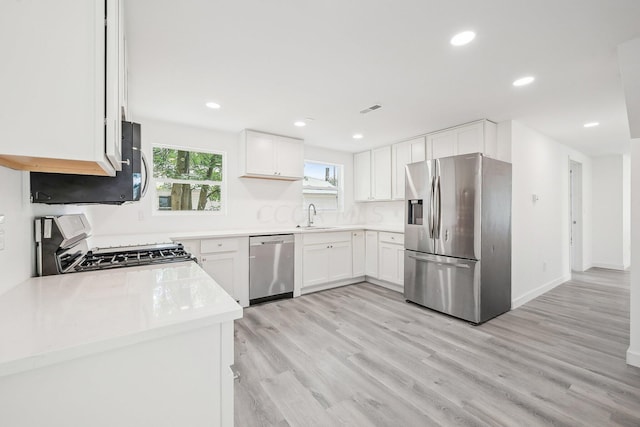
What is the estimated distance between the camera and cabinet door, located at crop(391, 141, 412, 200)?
420 centimetres

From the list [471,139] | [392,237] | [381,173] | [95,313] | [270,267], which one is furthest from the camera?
[381,173]

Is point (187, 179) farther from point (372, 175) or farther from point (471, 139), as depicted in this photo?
point (471, 139)

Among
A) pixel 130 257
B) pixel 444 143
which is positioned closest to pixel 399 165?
pixel 444 143

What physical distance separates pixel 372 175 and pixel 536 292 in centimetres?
297

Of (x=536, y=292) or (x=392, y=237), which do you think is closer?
(x=536, y=292)

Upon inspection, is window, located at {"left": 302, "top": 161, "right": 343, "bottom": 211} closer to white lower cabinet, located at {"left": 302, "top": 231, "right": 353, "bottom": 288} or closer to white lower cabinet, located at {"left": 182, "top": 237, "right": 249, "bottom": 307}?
white lower cabinet, located at {"left": 302, "top": 231, "right": 353, "bottom": 288}

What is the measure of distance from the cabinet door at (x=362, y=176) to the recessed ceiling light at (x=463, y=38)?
10.3 feet

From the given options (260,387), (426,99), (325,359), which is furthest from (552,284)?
(260,387)

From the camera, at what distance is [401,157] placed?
4289mm

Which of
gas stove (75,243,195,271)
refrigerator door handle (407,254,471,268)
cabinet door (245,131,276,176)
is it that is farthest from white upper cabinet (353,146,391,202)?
gas stove (75,243,195,271)

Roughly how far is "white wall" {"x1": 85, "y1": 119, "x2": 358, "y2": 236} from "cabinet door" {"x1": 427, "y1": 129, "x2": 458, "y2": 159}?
1831 millimetres

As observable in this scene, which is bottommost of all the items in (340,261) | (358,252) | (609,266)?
(609,266)

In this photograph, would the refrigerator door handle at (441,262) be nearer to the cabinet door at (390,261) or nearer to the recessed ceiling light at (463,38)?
the cabinet door at (390,261)

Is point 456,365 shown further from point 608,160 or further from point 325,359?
point 608,160
